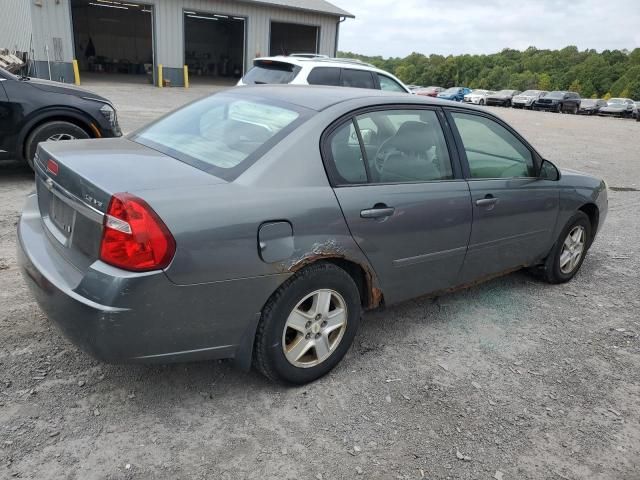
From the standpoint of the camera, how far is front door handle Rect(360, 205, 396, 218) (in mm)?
2863

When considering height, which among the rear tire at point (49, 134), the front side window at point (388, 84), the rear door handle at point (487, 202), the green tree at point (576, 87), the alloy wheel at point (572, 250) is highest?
the green tree at point (576, 87)

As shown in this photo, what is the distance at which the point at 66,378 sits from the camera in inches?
109

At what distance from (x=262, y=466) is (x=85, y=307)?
1.04 m

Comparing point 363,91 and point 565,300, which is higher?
point 363,91

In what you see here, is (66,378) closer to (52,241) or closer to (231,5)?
(52,241)

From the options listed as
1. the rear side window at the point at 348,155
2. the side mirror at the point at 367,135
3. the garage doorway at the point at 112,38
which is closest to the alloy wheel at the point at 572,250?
the side mirror at the point at 367,135

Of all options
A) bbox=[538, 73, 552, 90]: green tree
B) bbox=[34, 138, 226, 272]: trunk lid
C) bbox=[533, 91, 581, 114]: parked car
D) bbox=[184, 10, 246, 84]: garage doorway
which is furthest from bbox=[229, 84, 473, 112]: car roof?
bbox=[538, 73, 552, 90]: green tree

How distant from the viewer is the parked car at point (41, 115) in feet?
19.7

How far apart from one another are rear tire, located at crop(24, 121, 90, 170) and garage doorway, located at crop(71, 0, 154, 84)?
31146 millimetres

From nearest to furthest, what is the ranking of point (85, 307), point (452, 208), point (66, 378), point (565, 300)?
point (85, 307), point (66, 378), point (452, 208), point (565, 300)

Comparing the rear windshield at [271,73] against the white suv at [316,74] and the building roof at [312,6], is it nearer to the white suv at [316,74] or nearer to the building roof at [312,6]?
the white suv at [316,74]

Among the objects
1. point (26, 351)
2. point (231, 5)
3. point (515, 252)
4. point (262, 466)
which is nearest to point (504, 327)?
point (515, 252)

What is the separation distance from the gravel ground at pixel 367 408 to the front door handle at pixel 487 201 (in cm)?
88

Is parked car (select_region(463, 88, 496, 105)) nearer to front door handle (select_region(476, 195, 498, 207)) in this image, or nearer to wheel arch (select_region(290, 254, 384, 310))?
front door handle (select_region(476, 195, 498, 207))
